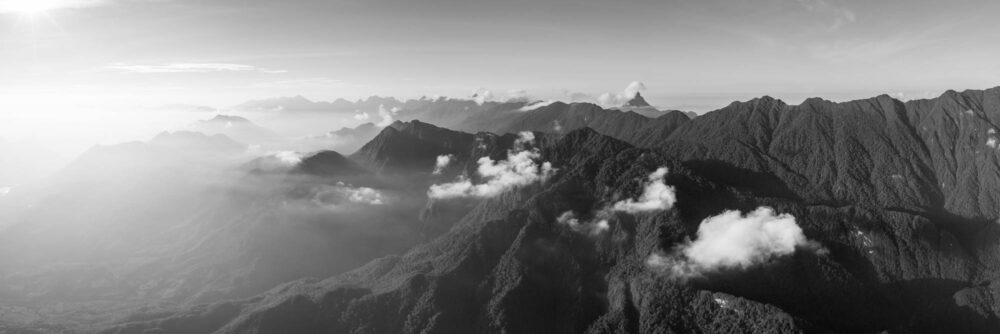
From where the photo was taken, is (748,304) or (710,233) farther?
(710,233)

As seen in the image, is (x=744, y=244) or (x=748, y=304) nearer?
(x=748, y=304)

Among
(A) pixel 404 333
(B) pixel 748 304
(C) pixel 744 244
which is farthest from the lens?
(C) pixel 744 244

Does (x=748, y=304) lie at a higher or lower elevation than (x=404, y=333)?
higher

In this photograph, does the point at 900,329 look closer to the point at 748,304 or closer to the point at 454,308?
the point at 748,304

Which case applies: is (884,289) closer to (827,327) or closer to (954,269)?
(954,269)

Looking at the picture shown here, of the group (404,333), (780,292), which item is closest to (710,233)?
(780,292)

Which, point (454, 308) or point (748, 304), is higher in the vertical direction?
point (748, 304)

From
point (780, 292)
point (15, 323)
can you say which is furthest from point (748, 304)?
point (15, 323)

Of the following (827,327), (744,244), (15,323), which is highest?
(744,244)

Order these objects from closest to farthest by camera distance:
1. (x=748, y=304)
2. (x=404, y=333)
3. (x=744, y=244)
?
(x=748, y=304)
(x=404, y=333)
(x=744, y=244)
